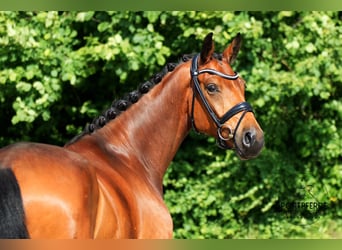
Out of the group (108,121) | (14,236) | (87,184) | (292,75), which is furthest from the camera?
(292,75)

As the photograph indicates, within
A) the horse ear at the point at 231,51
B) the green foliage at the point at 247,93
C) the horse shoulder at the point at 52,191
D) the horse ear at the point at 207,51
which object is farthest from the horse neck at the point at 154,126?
the green foliage at the point at 247,93

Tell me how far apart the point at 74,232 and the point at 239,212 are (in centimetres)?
468

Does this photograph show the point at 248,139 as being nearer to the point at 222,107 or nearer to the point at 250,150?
the point at 250,150

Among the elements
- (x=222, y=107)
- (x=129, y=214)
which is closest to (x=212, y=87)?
(x=222, y=107)

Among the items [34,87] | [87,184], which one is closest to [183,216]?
[34,87]

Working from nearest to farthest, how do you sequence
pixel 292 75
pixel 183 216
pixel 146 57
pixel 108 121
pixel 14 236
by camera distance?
pixel 14 236
pixel 108 121
pixel 146 57
pixel 292 75
pixel 183 216

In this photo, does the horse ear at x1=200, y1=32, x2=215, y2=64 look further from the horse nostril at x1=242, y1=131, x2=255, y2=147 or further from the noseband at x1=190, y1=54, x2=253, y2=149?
the horse nostril at x1=242, y1=131, x2=255, y2=147

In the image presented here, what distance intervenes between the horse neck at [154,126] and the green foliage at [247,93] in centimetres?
230

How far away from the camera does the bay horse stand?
6.53 ft

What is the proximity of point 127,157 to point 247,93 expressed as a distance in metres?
3.32

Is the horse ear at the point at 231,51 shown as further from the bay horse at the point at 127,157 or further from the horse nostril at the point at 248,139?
the horse nostril at the point at 248,139

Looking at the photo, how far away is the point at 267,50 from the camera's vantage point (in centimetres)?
604

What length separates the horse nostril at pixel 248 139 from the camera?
2.96 m

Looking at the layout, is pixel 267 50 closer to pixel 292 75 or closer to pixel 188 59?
pixel 292 75
